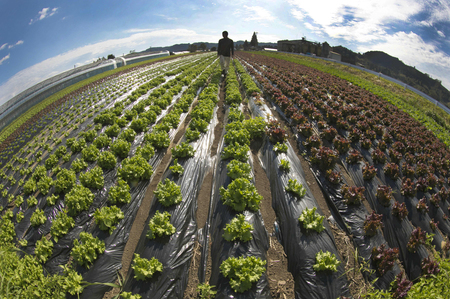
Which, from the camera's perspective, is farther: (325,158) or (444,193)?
(325,158)

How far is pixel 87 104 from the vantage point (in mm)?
15844

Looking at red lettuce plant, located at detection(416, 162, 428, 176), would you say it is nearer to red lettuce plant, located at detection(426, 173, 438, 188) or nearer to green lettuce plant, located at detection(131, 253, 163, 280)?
red lettuce plant, located at detection(426, 173, 438, 188)

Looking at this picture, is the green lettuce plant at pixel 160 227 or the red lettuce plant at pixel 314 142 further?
the red lettuce plant at pixel 314 142

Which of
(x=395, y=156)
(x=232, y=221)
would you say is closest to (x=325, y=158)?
(x=395, y=156)

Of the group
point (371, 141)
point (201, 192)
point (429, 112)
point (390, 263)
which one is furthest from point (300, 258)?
point (429, 112)

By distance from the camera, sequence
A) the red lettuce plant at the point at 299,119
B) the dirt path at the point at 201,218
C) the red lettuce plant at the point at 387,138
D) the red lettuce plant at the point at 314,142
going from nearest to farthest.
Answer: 1. the dirt path at the point at 201,218
2. the red lettuce plant at the point at 314,142
3. the red lettuce plant at the point at 387,138
4. the red lettuce plant at the point at 299,119

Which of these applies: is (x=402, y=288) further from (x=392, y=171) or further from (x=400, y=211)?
(x=392, y=171)

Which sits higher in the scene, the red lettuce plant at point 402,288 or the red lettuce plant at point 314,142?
the red lettuce plant at point 314,142

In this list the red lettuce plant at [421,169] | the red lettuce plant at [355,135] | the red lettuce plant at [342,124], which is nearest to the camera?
the red lettuce plant at [421,169]

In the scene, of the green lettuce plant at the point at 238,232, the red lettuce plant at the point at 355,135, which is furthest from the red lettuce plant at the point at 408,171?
the green lettuce plant at the point at 238,232

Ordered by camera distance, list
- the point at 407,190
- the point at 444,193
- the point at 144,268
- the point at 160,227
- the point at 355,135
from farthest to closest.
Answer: the point at 355,135 → the point at 444,193 → the point at 407,190 → the point at 160,227 → the point at 144,268

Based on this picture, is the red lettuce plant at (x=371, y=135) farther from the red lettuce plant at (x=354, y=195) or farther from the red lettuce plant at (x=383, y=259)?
the red lettuce plant at (x=383, y=259)

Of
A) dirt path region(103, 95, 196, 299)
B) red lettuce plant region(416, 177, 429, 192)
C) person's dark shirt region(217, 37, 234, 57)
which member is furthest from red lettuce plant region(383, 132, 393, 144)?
person's dark shirt region(217, 37, 234, 57)

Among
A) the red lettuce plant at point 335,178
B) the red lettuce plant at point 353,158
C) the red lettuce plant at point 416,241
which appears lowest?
the red lettuce plant at point 416,241
